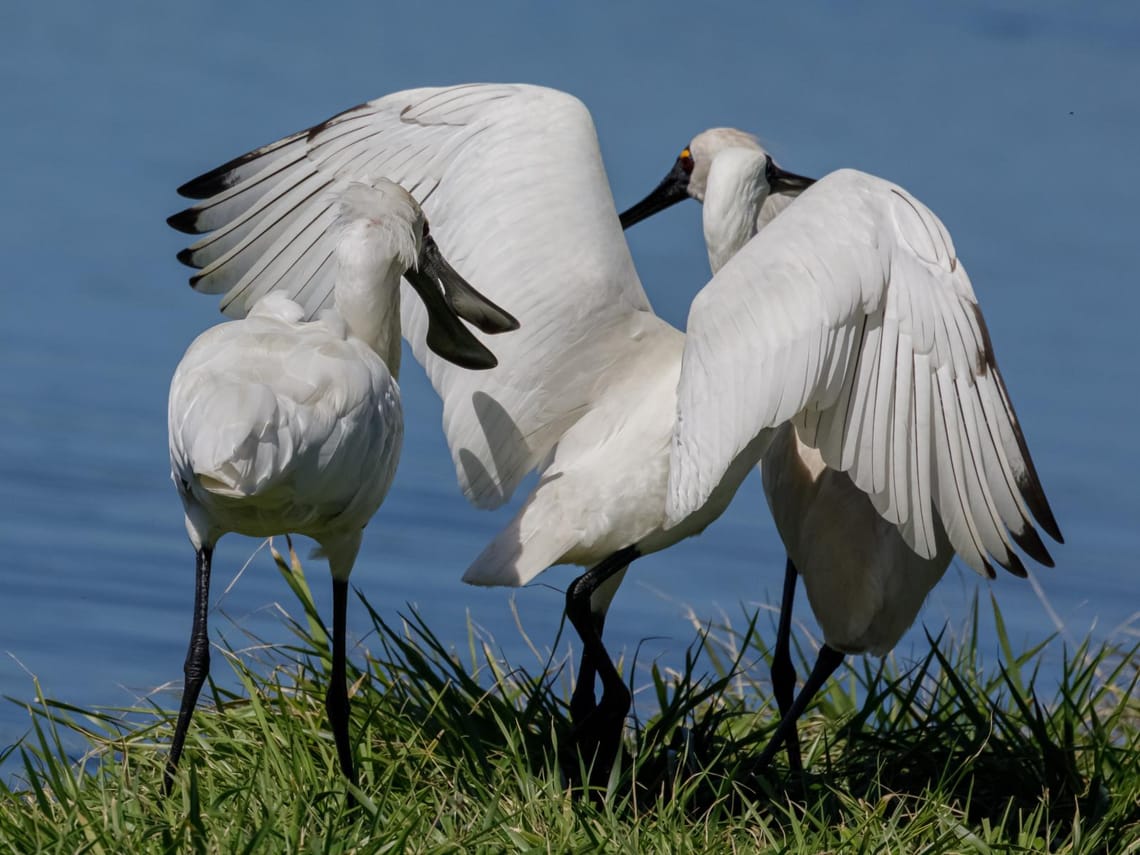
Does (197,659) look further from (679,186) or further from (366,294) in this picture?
(679,186)

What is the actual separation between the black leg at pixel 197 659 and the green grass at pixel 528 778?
0.30ft

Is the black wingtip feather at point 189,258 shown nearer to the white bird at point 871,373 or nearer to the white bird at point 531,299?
the white bird at point 531,299

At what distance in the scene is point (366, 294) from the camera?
17.7 feet

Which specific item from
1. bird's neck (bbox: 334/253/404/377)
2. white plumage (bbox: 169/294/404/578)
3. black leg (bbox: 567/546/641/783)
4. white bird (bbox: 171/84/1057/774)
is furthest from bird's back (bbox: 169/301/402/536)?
black leg (bbox: 567/546/641/783)

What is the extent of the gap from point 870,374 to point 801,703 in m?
1.15

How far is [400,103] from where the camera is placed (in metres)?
6.46

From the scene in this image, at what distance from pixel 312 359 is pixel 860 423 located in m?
1.38

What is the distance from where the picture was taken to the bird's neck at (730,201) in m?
5.97

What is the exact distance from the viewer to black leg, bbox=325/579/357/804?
4.80 metres

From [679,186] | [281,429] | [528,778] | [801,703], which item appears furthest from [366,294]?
[679,186]

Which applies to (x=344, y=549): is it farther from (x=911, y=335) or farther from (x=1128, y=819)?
(x=1128, y=819)

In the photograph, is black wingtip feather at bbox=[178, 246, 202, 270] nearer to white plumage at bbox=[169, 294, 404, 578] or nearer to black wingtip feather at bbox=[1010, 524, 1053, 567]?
white plumage at bbox=[169, 294, 404, 578]

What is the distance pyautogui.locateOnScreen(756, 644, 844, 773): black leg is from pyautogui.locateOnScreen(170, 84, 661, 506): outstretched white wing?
1.05 metres

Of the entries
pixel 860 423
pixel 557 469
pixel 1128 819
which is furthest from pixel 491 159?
pixel 1128 819
